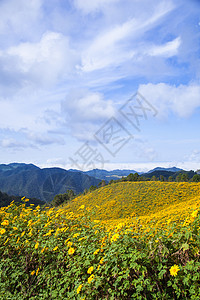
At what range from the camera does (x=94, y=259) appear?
2705 millimetres

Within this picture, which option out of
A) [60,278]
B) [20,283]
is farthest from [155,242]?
[20,283]

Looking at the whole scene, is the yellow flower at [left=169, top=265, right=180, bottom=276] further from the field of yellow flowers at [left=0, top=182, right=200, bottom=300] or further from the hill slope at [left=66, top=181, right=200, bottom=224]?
the hill slope at [left=66, top=181, right=200, bottom=224]

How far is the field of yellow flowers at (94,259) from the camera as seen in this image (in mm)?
2205

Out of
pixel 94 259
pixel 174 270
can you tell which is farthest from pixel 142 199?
pixel 174 270

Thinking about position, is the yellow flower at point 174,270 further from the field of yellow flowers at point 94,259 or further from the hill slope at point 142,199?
the hill slope at point 142,199

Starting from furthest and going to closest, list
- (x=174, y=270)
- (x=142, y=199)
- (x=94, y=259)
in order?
1. (x=142, y=199)
2. (x=94, y=259)
3. (x=174, y=270)

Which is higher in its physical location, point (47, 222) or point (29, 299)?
point (47, 222)

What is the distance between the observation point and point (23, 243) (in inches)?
140

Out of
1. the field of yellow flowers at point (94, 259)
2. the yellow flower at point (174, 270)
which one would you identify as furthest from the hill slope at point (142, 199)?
the yellow flower at point (174, 270)

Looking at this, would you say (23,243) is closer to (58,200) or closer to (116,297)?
(116,297)

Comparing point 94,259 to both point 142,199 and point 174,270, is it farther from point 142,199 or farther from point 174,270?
point 142,199

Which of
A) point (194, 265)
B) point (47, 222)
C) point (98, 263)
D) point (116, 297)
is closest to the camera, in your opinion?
point (194, 265)

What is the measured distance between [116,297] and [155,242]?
78cm

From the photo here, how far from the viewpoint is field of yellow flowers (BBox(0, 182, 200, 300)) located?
2.21 m
